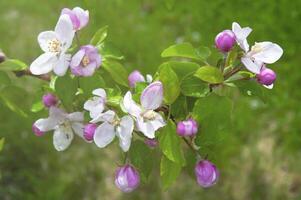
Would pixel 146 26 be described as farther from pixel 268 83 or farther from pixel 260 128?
pixel 268 83

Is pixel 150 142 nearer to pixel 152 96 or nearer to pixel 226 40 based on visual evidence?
pixel 152 96

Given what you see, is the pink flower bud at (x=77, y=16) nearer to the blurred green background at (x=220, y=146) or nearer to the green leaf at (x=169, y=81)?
the green leaf at (x=169, y=81)

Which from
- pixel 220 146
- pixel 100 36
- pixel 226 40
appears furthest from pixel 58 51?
pixel 220 146

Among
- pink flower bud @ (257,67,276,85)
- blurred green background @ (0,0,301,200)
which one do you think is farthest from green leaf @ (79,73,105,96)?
blurred green background @ (0,0,301,200)

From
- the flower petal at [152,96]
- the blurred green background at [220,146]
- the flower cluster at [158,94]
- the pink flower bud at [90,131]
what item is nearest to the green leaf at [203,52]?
the flower cluster at [158,94]

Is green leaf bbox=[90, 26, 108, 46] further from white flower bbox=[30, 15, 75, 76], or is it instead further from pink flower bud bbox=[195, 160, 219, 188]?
pink flower bud bbox=[195, 160, 219, 188]

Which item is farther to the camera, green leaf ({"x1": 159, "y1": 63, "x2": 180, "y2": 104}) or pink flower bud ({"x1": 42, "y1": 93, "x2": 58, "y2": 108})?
pink flower bud ({"x1": 42, "y1": 93, "x2": 58, "y2": 108})
